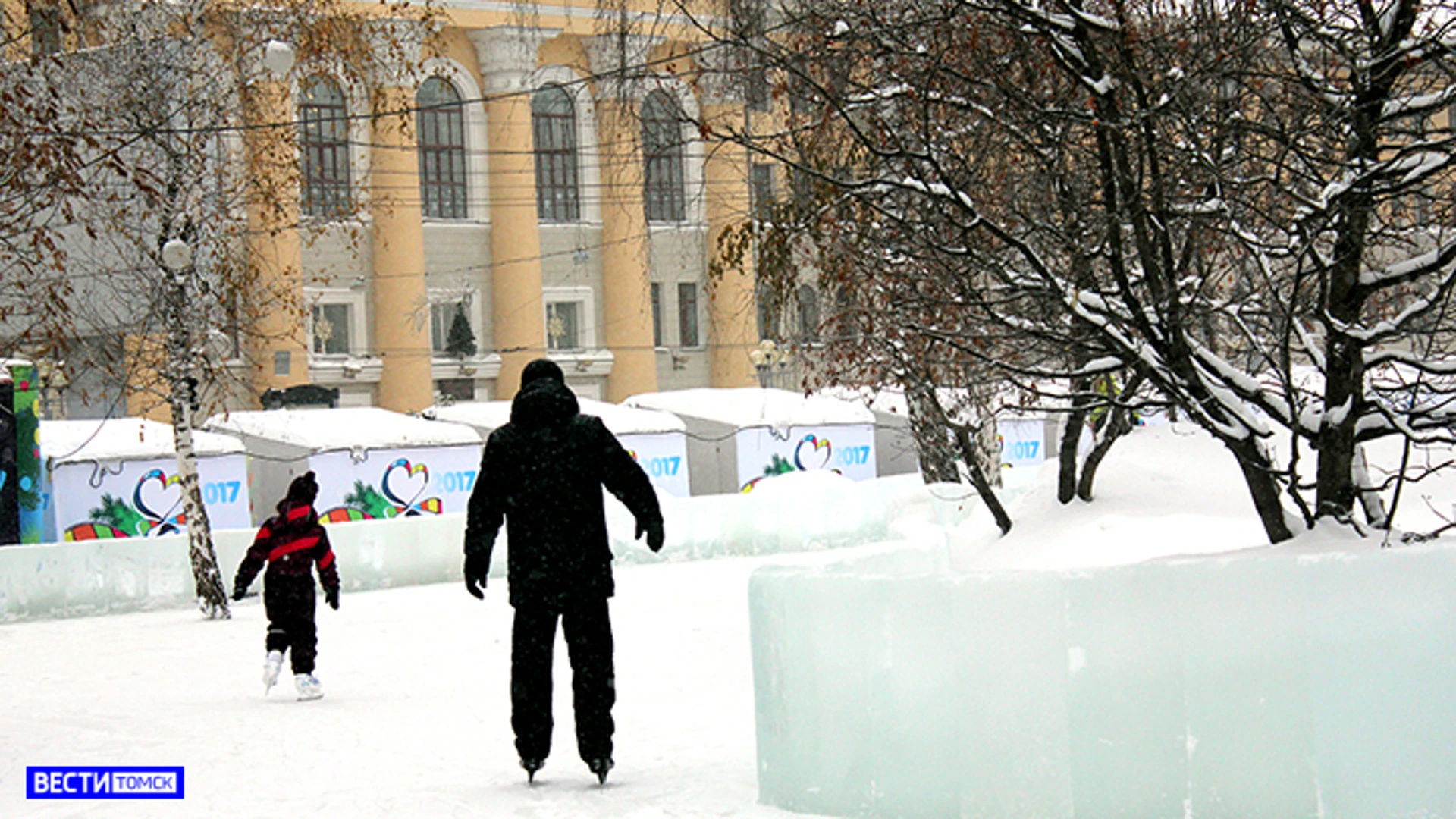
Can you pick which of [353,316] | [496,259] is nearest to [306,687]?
[353,316]

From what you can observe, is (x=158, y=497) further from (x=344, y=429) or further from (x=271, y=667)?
(x=271, y=667)

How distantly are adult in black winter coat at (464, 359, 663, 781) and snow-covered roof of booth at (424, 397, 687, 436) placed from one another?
76.5 ft

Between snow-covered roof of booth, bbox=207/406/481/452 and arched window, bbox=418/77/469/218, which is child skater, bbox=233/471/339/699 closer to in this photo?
snow-covered roof of booth, bbox=207/406/481/452

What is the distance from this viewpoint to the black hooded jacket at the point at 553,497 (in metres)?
6.93

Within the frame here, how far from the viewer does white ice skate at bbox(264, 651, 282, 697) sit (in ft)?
37.4

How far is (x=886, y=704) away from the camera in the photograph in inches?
236

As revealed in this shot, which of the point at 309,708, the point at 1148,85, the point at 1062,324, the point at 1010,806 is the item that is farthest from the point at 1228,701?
the point at 309,708

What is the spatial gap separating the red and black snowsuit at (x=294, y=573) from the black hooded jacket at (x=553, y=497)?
4.39m

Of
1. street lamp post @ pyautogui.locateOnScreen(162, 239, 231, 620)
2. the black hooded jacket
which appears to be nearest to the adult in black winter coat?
the black hooded jacket

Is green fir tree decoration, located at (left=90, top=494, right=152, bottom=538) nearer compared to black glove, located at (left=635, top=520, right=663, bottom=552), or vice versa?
black glove, located at (left=635, top=520, right=663, bottom=552)

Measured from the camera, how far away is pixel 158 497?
949 inches

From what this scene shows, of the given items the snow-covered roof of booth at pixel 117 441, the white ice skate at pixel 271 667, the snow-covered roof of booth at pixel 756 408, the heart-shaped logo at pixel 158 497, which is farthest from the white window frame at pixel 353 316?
the white ice skate at pixel 271 667

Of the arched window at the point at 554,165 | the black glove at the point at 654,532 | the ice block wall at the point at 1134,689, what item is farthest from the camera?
the arched window at the point at 554,165

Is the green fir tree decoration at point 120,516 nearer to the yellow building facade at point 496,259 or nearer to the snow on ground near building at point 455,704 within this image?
the snow on ground near building at point 455,704
